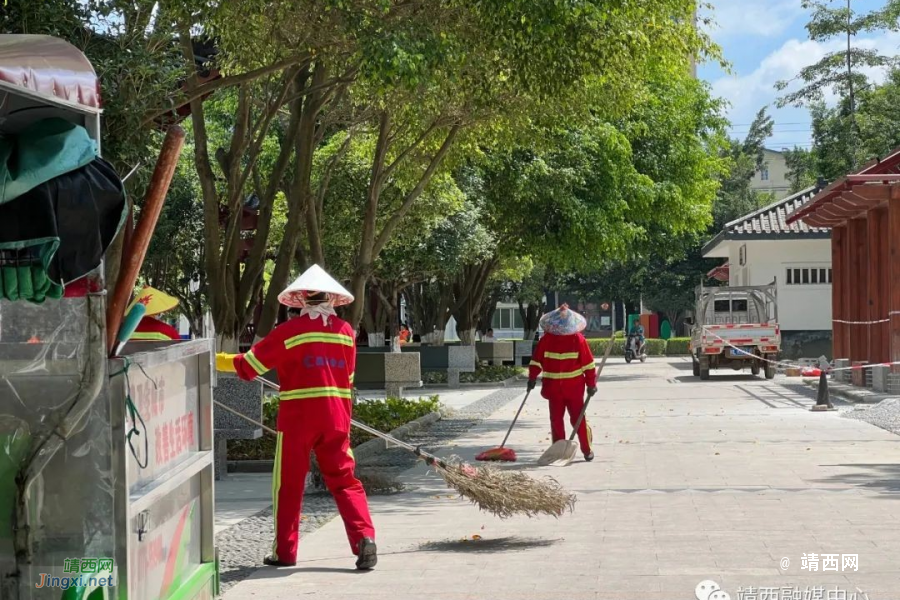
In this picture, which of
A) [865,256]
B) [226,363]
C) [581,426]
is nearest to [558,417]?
[581,426]

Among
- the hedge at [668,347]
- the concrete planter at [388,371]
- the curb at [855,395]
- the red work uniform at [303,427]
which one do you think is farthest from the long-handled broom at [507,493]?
the hedge at [668,347]

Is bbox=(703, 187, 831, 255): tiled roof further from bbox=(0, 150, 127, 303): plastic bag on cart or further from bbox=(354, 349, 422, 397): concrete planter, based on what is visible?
bbox=(0, 150, 127, 303): plastic bag on cart

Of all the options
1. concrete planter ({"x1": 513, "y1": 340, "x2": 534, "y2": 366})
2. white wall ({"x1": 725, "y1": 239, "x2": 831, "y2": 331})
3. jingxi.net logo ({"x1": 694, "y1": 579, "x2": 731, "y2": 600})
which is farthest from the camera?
white wall ({"x1": 725, "y1": 239, "x2": 831, "y2": 331})

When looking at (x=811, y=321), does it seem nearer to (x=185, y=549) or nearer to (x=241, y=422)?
(x=241, y=422)

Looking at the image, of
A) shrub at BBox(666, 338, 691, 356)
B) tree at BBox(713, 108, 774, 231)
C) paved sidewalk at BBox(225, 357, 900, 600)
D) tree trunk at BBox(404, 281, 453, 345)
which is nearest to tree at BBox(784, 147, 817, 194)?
tree at BBox(713, 108, 774, 231)

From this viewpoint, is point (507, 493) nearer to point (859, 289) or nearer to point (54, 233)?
point (54, 233)

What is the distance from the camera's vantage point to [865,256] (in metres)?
28.8

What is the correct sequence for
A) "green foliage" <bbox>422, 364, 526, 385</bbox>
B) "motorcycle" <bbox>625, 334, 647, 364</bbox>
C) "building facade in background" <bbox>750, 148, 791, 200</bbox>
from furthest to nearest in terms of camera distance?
1. "building facade in background" <bbox>750, 148, 791, 200</bbox>
2. "motorcycle" <bbox>625, 334, 647, 364</bbox>
3. "green foliage" <bbox>422, 364, 526, 385</bbox>

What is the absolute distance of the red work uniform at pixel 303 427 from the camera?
8.34 m

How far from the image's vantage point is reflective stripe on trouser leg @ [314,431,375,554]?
8305 millimetres

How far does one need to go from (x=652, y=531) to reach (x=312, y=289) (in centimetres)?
297

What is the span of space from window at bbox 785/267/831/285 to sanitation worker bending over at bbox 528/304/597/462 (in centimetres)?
3075

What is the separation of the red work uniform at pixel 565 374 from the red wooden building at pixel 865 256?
1091cm

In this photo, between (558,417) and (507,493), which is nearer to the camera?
(507,493)
